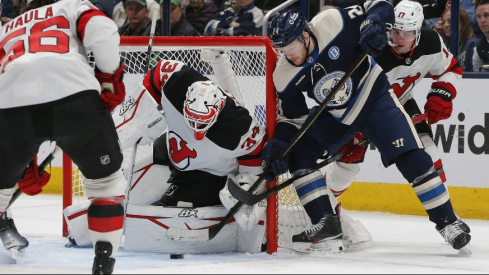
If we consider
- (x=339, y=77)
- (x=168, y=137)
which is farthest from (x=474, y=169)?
(x=168, y=137)

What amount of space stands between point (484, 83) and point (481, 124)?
0.22 metres

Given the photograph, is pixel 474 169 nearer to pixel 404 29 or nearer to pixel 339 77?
pixel 404 29

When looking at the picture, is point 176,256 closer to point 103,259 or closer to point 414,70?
point 103,259

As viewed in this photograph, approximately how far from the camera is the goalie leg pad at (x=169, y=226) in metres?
3.76

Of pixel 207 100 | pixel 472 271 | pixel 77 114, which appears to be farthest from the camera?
pixel 207 100

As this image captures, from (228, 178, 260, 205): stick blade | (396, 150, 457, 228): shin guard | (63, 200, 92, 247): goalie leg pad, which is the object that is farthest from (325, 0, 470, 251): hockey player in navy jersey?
(63, 200, 92, 247): goalie leg pad

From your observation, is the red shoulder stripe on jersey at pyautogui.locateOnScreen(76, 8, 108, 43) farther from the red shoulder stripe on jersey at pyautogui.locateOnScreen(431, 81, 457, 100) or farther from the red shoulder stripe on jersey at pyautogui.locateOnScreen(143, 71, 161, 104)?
the red shoulder stripe on jersey at pyautogui.locateOnScreen(431, 81, 457, 100)

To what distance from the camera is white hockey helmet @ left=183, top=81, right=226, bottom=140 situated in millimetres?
3584

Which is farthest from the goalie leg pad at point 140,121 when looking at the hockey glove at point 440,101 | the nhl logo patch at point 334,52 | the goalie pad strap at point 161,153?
the hockey glove at point 440,101

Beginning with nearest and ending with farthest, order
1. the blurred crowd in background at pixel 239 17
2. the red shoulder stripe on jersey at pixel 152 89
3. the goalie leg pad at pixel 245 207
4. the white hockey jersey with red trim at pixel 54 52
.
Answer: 1. the white hockey jersey with red trim at pixel 54 52
2. the goalie leg pad at pixel 245 207
3. the red shoulder stripe on jersey at pixel 152 89
4. the blurred crowd in background at pixel 239 17

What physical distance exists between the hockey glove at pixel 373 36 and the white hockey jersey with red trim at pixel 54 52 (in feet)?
3.21

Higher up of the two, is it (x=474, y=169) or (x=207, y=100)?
(x=207, y=100)

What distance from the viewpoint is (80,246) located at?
12.9 ft

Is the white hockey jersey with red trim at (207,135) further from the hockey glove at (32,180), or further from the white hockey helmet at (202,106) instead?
the hockey glove at (32,180)
